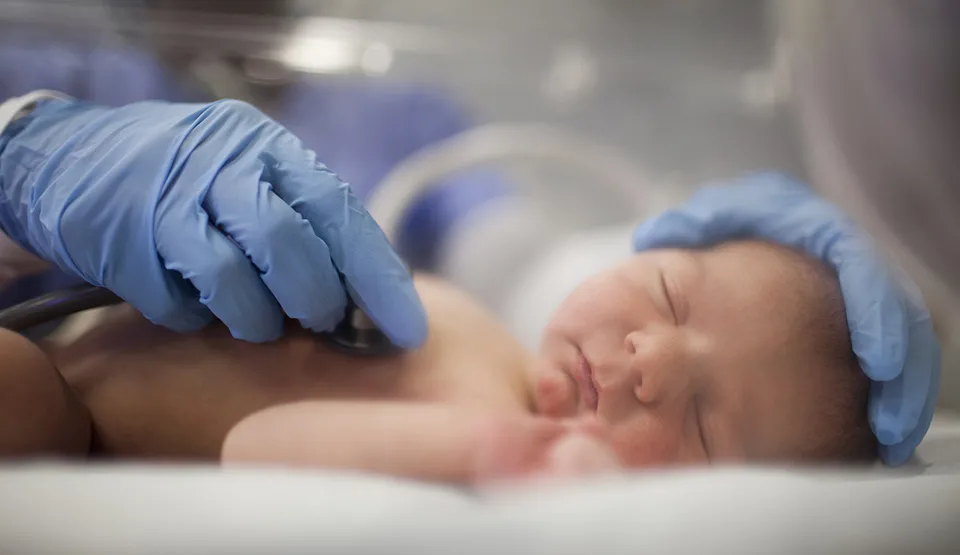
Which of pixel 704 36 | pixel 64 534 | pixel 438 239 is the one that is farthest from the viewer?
pixel 704 36

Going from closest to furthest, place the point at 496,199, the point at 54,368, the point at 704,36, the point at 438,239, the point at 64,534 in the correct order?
1. the point at 64,534
2. the point at 54,368
3. the point at 438,239
4. the point at 496,199
5. the point at 704,36

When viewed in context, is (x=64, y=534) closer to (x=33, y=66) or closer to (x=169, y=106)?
(x=169, y=106)

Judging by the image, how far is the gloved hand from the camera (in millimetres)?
578

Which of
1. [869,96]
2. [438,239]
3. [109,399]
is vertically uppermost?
[869,96]

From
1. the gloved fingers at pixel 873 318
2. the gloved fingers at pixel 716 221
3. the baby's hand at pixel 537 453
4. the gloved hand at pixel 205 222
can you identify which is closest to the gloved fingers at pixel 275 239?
the gloved hand at pixel 205 222

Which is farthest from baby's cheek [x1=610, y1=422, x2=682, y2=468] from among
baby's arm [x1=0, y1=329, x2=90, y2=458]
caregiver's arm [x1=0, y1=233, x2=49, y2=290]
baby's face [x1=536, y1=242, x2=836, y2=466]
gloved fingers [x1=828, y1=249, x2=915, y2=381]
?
caregiver's arm [x1=0, y1=233, x2=49, y2=290]

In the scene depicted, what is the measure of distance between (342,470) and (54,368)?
30 centimetres

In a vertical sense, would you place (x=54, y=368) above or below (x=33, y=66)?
below

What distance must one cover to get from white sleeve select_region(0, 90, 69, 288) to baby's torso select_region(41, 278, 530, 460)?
0.09 m

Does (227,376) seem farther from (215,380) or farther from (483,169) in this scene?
(483,169)

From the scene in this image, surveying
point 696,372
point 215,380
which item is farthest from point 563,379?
point 215,380

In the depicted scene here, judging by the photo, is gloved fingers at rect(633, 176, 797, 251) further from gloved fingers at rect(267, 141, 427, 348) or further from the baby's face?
gloved fingers at rect(267, 141, 427, 348)

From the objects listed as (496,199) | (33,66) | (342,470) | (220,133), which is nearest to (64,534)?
(342,470)

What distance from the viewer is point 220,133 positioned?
24.5 inches
